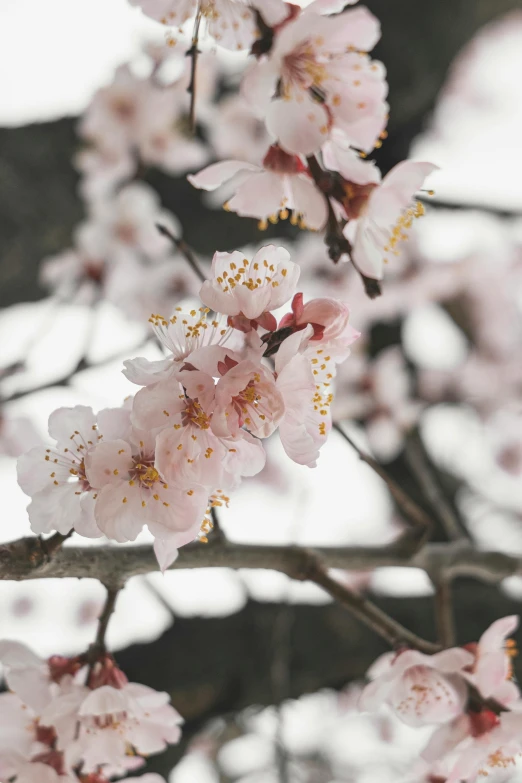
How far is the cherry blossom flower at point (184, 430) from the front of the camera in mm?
572

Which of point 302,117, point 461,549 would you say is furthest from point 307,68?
point 461,549

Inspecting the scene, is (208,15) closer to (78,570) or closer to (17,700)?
(78,570)

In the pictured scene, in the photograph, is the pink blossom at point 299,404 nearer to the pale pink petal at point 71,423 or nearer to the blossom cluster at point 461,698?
the pale pink petal at point 71,423

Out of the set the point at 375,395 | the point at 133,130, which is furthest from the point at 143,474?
the point at 375,395

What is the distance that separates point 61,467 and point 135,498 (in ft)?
0.44

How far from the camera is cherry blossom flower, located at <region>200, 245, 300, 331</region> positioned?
59 centimetres

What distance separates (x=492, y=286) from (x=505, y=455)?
2.76ft

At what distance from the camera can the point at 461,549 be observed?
1.05m

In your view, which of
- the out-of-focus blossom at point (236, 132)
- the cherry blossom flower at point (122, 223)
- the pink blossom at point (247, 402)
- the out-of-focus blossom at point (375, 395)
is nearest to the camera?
the pink blossom at point (247, 402)

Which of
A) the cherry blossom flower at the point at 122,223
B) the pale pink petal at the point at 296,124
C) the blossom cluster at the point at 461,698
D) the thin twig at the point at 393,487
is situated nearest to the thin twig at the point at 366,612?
the blossom cluster at the point at 461,698

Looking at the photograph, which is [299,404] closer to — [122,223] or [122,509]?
[122,509]

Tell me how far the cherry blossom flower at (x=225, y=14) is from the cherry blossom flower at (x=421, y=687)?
686mm

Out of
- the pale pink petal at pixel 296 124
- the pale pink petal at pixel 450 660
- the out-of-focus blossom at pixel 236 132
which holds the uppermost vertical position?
the pale pink petal at pixel 296 124

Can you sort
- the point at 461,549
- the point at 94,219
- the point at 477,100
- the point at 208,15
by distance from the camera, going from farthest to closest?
the point at 477,100, the point at 94,219, the point at 461,549, the point at 208,15
